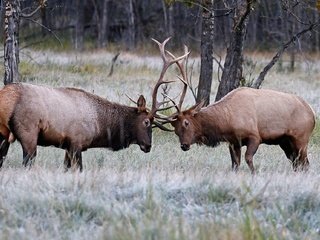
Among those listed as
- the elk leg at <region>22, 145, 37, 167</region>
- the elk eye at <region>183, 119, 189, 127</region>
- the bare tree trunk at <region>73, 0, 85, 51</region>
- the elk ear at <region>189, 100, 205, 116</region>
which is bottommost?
the bare tree trunk at <region>73, 0, 85, 51</region>

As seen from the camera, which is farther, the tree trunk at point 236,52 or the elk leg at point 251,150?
the tree trunk at point 236,52

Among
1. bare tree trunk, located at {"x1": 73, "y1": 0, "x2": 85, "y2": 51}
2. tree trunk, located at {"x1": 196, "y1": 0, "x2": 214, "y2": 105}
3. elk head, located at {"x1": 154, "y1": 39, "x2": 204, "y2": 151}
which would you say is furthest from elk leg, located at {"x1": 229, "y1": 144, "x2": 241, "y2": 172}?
bare tree trunk, located at {"x1": 73, "y1": 0, "x2": 85, "y2": 51}

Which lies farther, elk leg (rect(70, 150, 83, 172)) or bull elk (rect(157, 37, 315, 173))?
bull elk (rect(157, 37, 315, 173))

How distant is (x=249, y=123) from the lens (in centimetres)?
1121

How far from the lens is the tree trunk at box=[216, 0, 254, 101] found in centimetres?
1486

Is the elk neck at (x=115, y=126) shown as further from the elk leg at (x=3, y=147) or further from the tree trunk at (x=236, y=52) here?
the tree trunk at (x=236, y=52)

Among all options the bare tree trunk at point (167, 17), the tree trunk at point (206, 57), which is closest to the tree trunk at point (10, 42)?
the tree trunk at point (206, 57)

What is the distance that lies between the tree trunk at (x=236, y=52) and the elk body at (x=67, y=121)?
3.76 m

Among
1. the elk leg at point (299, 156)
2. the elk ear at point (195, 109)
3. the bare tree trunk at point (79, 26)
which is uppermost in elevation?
the elk ear at point (195, 109)

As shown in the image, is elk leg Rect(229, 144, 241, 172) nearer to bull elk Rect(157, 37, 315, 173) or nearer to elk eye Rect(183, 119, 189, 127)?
bull elk Rect(157, 37, 315, 173)

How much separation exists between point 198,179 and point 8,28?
7.10m

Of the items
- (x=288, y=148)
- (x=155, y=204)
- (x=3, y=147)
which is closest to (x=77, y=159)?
(x=3, y=147)

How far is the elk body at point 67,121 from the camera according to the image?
10180mm

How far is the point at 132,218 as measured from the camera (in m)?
7.36
